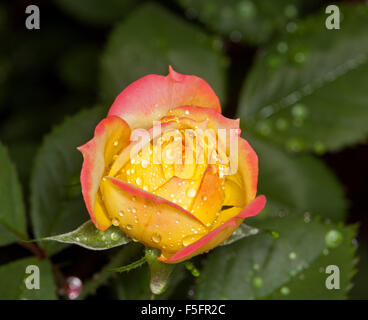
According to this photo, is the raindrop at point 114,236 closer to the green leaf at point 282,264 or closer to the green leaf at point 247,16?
the green leaf at point 282,264

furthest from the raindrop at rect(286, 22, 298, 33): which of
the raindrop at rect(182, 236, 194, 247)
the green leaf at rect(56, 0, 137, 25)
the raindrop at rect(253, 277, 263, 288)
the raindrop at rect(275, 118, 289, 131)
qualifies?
the raindrop at rect(182, 236, 194, 247)

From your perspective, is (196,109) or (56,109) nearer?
(196,109)

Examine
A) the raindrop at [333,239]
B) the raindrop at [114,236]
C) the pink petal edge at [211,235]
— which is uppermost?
the pink petal edge at [211,235]

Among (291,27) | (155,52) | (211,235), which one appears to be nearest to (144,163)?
(211,235)

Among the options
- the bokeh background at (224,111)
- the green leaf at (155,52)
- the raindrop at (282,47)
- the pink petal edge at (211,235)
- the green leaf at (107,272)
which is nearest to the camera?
the pink petal edge at (211,235)

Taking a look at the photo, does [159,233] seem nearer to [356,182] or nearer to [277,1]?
[277,1]

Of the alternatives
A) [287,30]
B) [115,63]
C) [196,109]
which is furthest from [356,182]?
[196,109]

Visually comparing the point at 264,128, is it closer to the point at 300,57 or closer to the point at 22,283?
the point at 300,57

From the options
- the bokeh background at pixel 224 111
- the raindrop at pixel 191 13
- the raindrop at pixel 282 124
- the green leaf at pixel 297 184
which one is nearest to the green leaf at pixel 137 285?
the bokeh background at pixel 224 111
